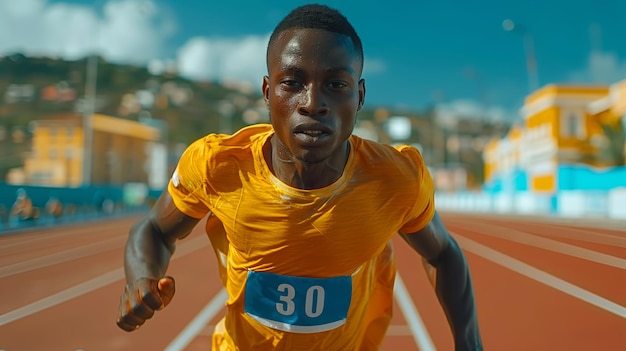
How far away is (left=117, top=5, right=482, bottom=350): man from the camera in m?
1.30

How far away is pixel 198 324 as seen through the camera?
4621 millimetres

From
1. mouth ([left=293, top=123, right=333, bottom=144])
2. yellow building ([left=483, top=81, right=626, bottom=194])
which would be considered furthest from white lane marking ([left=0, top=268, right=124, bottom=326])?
yellow building ([left=483, top=81, right=626, bottom=194])

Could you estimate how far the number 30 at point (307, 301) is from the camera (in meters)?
1.41

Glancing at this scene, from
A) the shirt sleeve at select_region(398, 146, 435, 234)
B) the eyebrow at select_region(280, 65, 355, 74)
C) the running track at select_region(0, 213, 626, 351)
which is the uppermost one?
the eyebrow at select_region(280, 65, 355, 74)

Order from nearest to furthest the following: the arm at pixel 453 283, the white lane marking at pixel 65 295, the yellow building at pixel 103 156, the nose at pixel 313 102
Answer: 1. the nose at pixel 313 102
2. the arm at pixel 453 283
3. the white lane marking at pixel 65 295
4. the yellow building at pixel 103 156

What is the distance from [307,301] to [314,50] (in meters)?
0.59

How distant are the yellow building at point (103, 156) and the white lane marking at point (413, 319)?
17262mm

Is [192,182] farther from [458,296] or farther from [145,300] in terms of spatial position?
[458,296]

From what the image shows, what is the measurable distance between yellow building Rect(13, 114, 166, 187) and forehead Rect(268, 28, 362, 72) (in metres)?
20.7

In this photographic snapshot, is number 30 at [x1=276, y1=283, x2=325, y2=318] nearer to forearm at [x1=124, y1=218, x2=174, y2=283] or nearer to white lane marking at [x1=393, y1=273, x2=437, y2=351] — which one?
forearm at [x1=124, y1=218, x2=174, y2=283]

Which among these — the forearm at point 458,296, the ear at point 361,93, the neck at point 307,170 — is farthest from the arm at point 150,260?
the forearm at point 458,296

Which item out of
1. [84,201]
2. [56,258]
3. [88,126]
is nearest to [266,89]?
[56,258]

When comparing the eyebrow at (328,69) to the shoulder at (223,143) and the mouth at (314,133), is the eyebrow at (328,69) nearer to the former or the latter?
the mouth at (314,133)

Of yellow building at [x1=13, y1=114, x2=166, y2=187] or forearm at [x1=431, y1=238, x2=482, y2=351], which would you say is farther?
yellow building at [x1=13, y1=114, x2=166, y2=187]
